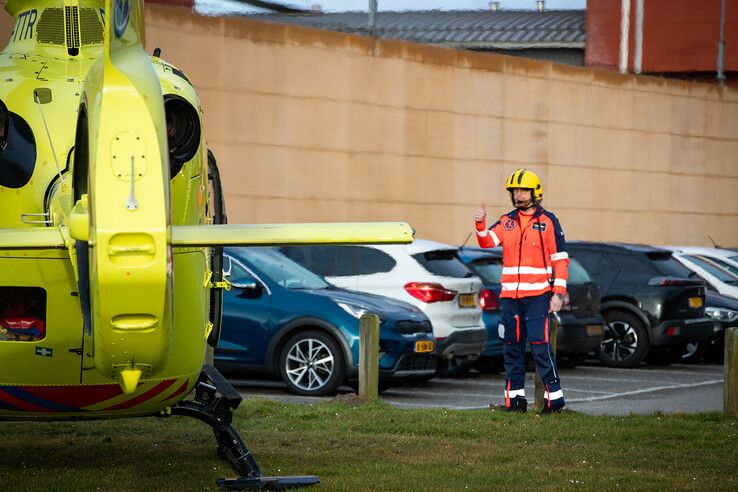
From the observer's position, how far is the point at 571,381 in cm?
1798

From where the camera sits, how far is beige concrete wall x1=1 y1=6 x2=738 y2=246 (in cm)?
2580

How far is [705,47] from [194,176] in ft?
103

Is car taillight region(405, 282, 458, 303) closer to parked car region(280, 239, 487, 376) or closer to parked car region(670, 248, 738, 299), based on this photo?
parked car region(280, 239, 487, 376)

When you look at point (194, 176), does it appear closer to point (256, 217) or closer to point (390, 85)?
point (256, 217)

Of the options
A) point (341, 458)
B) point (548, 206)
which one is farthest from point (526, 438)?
point (548, 206)

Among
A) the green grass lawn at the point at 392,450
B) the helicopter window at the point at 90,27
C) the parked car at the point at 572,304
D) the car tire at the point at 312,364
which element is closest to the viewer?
the helicopter window at the point at 90,27

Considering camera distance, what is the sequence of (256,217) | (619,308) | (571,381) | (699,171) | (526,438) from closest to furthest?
(526,438) → (571,381) → (619,308) → (256,217) → (699,171)

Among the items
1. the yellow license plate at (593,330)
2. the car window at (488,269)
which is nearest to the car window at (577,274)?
the yellow license plate at (593,330)

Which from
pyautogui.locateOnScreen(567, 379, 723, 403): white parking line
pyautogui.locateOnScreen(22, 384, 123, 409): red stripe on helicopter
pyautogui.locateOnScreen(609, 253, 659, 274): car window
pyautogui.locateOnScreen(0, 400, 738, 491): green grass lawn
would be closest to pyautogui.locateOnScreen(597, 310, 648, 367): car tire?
pyautogui.locateOnScreen(609, 253, 659, 274): car window

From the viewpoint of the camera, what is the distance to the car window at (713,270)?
22.7 m

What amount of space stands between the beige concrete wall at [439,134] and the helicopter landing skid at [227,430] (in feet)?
48.2

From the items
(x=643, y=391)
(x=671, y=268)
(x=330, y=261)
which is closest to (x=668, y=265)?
(x=671, y=268)

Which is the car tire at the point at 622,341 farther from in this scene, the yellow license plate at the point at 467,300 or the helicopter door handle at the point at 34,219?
the helicopter door handle at the point at 34,219

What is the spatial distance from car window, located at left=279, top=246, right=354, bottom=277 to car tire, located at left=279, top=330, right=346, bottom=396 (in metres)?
1.27
